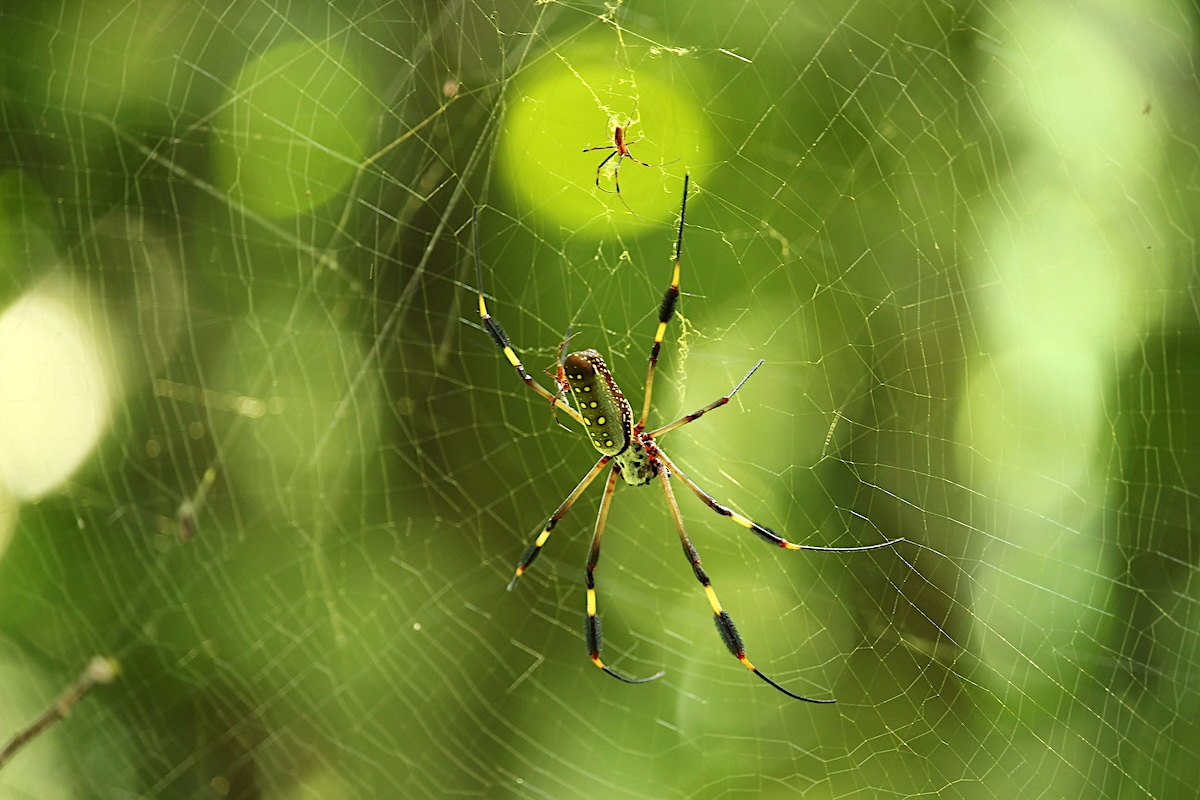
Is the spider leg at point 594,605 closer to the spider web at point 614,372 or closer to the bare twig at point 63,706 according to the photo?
the spider web at point 614,372

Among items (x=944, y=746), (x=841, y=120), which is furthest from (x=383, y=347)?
(x=944, y=746)

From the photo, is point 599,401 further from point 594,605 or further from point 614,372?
point 614,372

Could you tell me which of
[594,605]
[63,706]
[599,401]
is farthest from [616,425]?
[63,706]

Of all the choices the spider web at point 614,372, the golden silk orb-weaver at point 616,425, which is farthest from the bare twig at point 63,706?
the golden silk orb-weaver at point 616,425

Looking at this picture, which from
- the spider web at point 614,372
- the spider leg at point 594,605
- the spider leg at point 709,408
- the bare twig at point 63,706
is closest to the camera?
the spider leg at point 709,408

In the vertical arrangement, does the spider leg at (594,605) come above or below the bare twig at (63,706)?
below

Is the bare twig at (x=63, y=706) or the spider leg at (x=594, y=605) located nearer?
the bare twig at (x=63, y=706)
